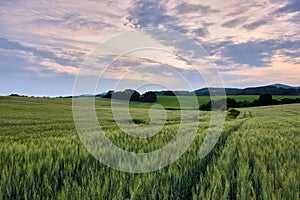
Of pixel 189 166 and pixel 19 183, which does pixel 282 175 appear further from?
pixel 19 183

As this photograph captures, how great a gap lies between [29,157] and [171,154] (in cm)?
268

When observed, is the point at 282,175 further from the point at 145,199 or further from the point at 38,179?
the point at 38,179

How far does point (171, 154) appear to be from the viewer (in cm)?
532

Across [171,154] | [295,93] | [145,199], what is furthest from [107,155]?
[295,93]

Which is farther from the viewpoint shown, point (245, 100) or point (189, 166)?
point (245, 100)

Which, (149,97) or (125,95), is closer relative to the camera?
(125,95)

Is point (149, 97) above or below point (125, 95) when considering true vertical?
above

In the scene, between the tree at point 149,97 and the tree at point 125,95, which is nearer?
the tree at point 125,95

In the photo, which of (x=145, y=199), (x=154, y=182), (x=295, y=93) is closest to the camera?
(x=145, y=199)

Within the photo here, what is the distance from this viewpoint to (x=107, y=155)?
17.4ft

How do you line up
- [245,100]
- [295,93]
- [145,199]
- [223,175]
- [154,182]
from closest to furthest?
1. [145,199]
2. [154,182]
3. [223,175]
4. [245,100]
5. [295,93]

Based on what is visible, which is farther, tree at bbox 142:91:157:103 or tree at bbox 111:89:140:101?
tree at bbox 142:91:157:103

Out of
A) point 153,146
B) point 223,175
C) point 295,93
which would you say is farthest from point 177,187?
point 295,93

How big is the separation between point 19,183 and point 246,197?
9.44 ft
